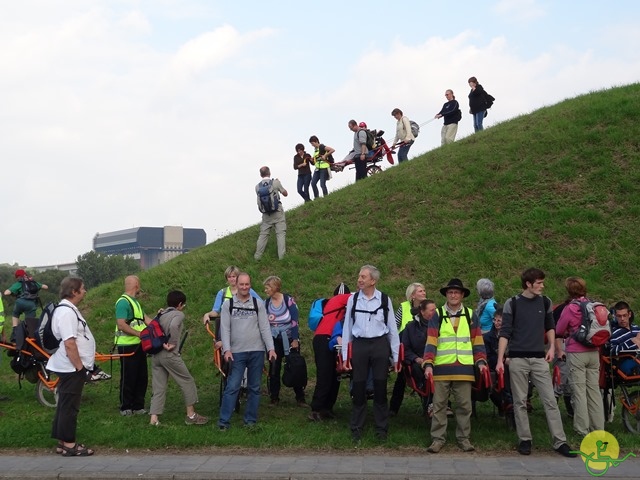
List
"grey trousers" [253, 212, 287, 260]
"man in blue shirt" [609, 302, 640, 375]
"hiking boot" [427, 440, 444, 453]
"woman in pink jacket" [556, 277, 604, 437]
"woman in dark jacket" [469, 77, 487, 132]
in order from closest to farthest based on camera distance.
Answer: "hiking boot" [427, 440, 444, 453] < "woman in pink jacket" [556, 277, 604, 437] < "man in blue shirt" [609, 302, 640, 375] < "grey trousers" [253, 212, 287, 260] < "woman in dark jacket" [469, 77, 487, 132]

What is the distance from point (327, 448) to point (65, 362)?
3.17 metres

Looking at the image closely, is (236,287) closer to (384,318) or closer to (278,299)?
(278,299)

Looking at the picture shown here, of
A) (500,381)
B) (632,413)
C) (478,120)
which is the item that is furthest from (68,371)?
(478,120)

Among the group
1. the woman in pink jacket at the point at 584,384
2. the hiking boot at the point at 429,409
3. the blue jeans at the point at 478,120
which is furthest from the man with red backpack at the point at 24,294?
the blue jeans at the point at 478,120

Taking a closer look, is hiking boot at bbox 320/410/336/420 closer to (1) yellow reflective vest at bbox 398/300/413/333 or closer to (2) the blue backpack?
(2) the blue backpack

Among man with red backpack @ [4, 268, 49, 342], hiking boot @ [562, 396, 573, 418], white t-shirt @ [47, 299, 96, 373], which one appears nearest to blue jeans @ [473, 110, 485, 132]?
hiking boot @ [562, 396, 573, 418]

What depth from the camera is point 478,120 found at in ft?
75.6

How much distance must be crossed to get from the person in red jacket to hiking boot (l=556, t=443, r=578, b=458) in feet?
10.0

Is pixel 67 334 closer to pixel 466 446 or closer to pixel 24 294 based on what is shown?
pixel 466 446

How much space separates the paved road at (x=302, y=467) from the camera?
7304mm

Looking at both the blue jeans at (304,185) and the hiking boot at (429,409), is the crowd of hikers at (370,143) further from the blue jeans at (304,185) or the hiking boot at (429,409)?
the hiking boot at (429,409)

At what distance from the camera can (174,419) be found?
9.98 meters

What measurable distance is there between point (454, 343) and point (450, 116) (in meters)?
15.1

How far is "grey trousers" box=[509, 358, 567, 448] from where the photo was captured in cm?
821
